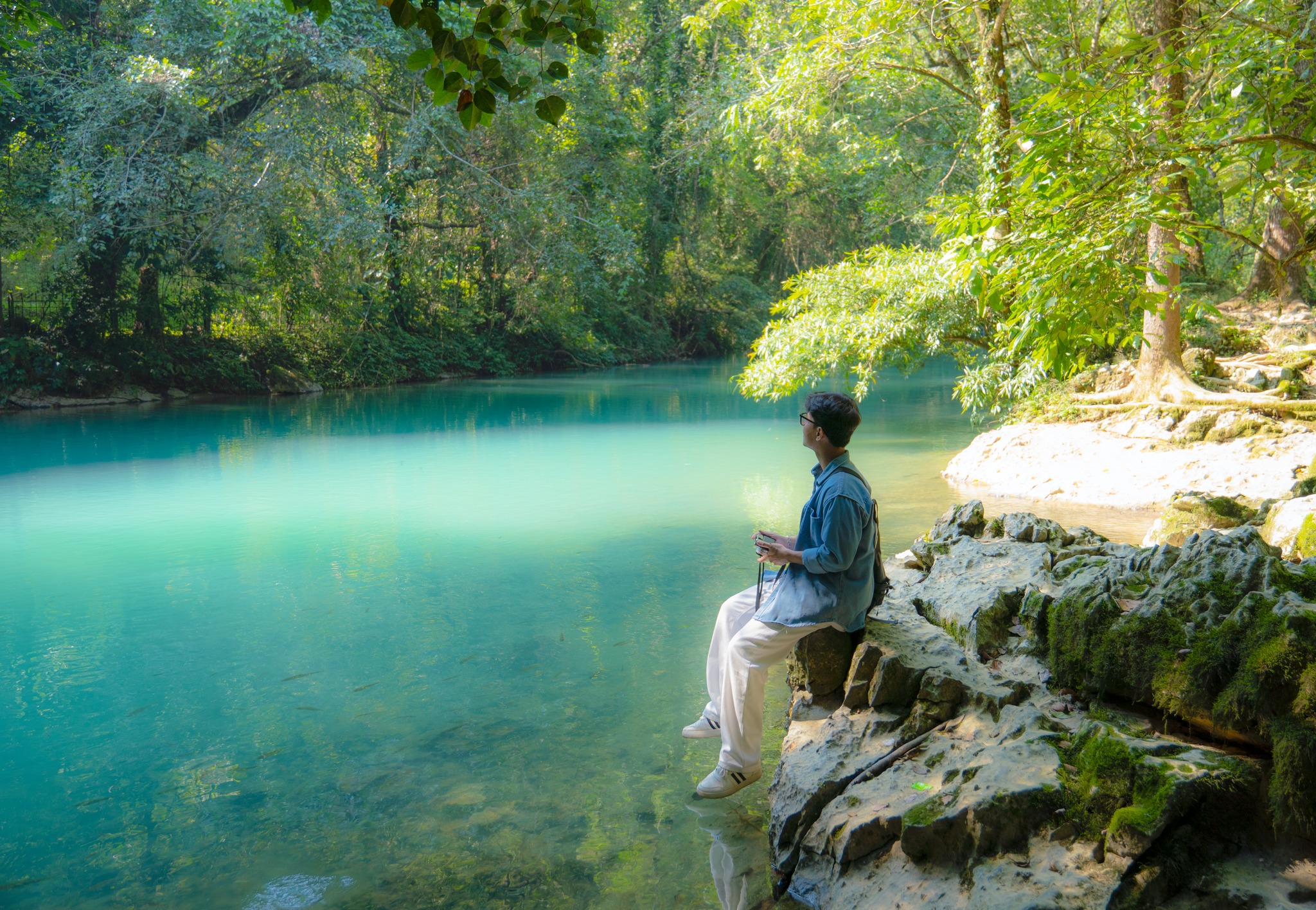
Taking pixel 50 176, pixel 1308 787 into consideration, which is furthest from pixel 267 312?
pixel 1308 787

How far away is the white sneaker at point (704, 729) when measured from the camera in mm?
4418

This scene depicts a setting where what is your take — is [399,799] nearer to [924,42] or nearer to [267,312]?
[924,42]

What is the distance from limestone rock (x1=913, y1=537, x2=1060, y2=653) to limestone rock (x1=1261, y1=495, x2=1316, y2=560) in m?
1.29

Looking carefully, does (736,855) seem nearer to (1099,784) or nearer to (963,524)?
(1099,784)

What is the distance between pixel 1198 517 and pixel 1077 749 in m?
4.51

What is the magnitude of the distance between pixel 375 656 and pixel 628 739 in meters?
2.04

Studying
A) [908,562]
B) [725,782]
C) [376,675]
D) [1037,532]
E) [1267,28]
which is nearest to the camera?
[725,782]

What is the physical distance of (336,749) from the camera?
461cm

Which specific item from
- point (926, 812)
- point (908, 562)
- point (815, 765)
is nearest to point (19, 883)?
point (815, 765)

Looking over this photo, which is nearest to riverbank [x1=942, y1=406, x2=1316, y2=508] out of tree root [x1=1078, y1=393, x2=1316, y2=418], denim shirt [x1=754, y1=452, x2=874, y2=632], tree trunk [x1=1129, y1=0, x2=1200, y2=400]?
tree root [x1=1078, y1=393, x2=1316, y2=418]

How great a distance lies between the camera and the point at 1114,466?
32.8 ft

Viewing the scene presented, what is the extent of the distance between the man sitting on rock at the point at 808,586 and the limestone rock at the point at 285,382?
21887mm

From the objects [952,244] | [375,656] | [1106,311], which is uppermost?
[952,244]

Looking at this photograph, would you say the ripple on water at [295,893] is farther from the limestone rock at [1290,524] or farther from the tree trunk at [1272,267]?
the tree trunk at [1272,267]
